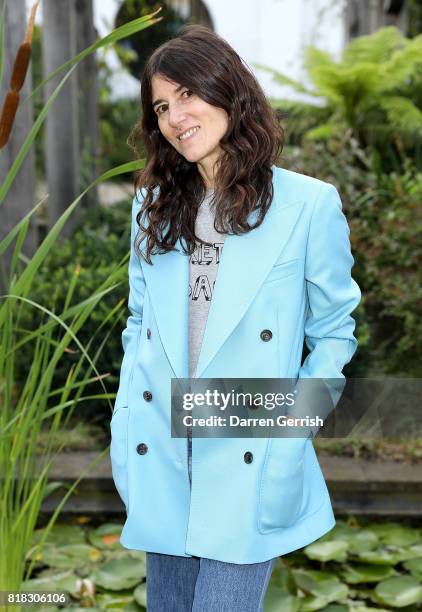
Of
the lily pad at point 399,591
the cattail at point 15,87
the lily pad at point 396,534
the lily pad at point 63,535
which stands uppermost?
the cattail at point 15,87

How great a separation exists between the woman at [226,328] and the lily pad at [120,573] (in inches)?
41.5

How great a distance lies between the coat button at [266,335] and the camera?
152 cm

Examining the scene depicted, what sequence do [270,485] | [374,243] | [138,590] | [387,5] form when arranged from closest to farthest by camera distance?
[270,485] → [138,590] → [374,243] → [387,5]

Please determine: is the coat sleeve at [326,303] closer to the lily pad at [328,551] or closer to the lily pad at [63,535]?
the lily pad at [328,551]

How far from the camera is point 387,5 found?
29.8 feet

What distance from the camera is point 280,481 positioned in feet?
4.91

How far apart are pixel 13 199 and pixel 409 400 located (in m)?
1.98

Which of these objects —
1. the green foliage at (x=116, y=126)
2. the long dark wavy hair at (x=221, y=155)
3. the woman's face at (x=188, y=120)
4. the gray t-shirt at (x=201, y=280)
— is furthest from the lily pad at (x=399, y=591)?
the green foliage at (x=116, y=126)

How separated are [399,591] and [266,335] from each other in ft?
4.69

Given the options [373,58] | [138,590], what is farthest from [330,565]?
[373,58]

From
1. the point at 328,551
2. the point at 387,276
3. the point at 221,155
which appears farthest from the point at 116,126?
the point at 221,155

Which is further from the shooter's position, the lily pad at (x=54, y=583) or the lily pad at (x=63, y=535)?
the lily pad at (x=63, y=535)

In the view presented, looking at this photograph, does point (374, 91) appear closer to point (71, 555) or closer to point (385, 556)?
point (385, 556)

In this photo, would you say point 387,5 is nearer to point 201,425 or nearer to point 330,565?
point 330,565
